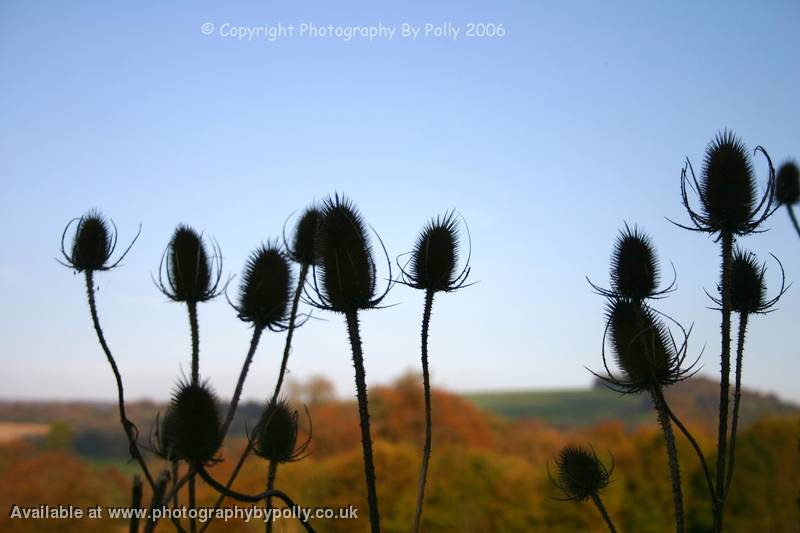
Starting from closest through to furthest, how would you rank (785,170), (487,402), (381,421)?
1. (785,170)
2. (381,421)
3. (487,402)

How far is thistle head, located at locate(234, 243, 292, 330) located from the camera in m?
4.03

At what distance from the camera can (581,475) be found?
394 cm

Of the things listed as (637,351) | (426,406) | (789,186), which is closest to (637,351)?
(637,351)

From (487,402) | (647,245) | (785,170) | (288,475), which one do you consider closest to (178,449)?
(647,245)

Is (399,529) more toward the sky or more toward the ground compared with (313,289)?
more toward the ground

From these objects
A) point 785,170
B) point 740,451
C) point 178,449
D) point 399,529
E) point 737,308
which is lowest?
point 399,529

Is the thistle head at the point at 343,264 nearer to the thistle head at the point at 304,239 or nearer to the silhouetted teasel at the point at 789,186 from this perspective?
the thistle head at the point at 304,239

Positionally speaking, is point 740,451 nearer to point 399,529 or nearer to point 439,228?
point 399,529

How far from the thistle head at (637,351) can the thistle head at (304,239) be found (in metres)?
1.87

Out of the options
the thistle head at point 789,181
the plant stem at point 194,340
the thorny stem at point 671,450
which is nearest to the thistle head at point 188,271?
the plant stem at point 194,340

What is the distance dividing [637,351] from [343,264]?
5.31ft

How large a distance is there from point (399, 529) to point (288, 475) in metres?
9.19

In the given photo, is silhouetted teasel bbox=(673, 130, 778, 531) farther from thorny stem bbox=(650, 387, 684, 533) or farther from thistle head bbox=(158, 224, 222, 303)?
thistle head bbox=(158, 224, 222, 303)

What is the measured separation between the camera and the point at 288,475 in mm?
50594
